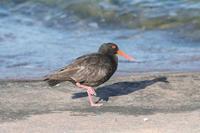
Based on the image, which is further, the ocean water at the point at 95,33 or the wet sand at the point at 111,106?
the ocean water at the point at 95,33

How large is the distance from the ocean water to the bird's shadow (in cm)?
151

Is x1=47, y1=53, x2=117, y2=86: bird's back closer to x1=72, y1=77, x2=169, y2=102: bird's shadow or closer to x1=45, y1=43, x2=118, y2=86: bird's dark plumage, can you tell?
x1=45, y1=43, x2=118, y2=86: bird's dark plumage

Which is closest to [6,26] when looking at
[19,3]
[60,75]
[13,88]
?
[19,3]

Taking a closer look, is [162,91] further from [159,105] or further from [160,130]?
[160,130]

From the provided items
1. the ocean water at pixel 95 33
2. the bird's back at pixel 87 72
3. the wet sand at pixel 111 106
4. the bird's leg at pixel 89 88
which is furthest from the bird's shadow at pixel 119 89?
the ocean water at pixel 95 33

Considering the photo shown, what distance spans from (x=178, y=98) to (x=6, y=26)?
7.83 m

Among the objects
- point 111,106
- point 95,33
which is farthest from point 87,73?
point 95,33

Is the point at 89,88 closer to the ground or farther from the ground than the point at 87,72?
closer to the ground

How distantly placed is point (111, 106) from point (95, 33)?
6.89 metres

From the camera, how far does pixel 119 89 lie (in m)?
10.2

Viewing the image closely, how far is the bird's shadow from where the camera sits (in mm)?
9842

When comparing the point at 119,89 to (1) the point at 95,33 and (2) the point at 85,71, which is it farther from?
(1) the point at 95,33

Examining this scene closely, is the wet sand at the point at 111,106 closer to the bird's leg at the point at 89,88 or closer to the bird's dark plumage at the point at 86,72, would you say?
the bird's leg at the point at 89,88

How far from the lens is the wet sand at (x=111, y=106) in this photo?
806 cm
